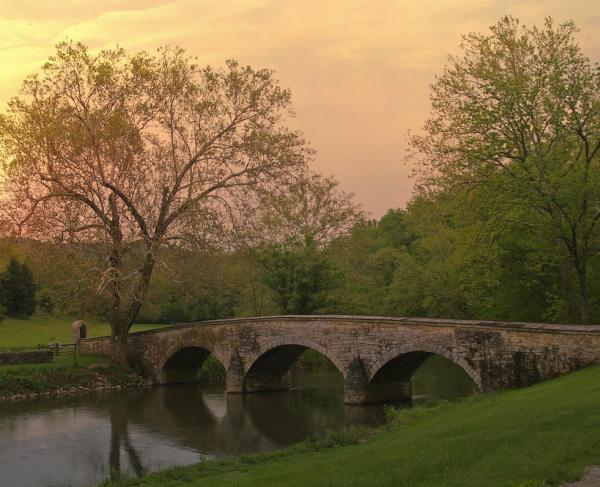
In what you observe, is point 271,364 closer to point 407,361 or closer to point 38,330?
point 407,361

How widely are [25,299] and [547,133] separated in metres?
47.6

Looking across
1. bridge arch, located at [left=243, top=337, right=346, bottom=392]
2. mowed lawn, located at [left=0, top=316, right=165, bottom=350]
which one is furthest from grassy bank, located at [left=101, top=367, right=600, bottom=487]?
mowed lawn, located at [left=0, top=316, right=165, bottom=350]

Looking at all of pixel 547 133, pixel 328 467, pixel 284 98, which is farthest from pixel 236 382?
pixel 328 467

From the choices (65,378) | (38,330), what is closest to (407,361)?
(65,378)

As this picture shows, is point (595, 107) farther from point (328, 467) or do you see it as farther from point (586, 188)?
point (328, 467)

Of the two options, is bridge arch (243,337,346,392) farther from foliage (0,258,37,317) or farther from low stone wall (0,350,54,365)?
foliage (0,258,37,317)

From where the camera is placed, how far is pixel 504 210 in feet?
100

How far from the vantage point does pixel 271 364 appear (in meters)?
40.3

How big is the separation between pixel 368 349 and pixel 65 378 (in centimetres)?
1884

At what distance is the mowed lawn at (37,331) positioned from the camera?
169ft

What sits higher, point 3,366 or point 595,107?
point 595,107

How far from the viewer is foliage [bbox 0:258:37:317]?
61.0 m

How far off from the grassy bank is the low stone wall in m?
26.1

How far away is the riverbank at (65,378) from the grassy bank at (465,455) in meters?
23.2
